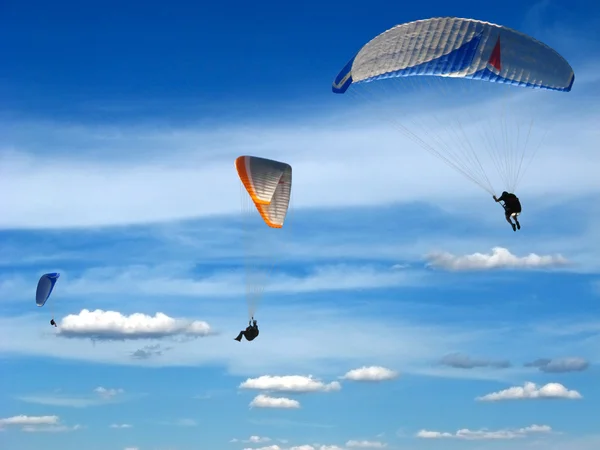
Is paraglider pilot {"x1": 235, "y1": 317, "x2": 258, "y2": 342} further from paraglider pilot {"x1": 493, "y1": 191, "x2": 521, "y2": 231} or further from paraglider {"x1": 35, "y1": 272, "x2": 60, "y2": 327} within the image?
paraglider {"x1": 35, "y1": 272, "x2": 60, "y2": 327}

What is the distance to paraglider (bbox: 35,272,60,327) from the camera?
317 feet

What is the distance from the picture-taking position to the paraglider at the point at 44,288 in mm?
96500

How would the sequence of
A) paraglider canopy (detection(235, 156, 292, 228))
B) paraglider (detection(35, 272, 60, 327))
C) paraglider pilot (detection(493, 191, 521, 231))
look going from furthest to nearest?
paraglider (detection(35, 272, 60, 327)) < paraglider canopy (detection(235, 156, 292, 228)) < paraglider pilot (detection(493, 191, 521, 231))

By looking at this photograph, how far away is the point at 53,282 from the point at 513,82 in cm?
6140

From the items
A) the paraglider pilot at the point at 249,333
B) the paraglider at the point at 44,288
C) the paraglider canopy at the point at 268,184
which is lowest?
the paraglider pilot at the point at 249,333

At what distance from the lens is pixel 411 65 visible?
161 ft

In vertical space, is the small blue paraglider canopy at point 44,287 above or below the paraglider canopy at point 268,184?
above

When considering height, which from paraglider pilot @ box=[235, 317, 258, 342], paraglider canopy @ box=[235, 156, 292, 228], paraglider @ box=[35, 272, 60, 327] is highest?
paraglider @ box=[35, 272, 60, 327]

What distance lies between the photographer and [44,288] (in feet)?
319

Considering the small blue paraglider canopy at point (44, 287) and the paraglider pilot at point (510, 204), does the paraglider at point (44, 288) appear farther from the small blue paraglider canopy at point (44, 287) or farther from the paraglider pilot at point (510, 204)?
the paraglider pilot at point (510, 204)

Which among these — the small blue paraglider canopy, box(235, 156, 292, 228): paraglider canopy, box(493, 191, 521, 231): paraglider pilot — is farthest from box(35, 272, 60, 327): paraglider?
box(493, 191, 521, 231): paraglider pilot

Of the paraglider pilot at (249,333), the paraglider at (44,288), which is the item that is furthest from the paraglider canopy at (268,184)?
the paraglider at (44,288)

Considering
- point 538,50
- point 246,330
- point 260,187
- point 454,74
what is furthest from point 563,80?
point 246,330

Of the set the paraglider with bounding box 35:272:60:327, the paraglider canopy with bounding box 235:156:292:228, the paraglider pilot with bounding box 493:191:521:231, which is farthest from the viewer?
the paraglider with bounding box 35:272:60:327
